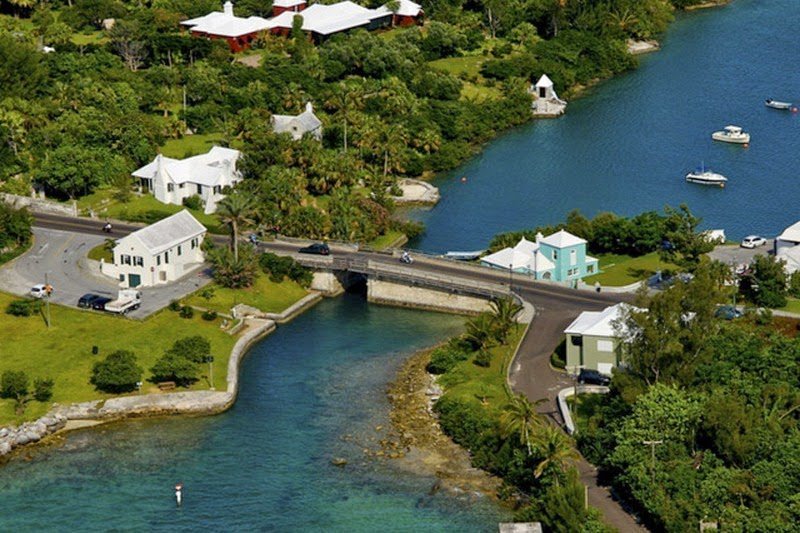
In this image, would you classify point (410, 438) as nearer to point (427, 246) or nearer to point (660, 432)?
point (660, 432)

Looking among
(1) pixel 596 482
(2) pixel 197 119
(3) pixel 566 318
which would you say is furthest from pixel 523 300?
(2) pixel 197 119

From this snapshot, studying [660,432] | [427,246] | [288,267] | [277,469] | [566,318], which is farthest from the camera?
[427,246]

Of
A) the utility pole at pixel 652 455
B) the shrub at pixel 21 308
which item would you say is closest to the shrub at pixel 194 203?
the shrub at pixel 21 308

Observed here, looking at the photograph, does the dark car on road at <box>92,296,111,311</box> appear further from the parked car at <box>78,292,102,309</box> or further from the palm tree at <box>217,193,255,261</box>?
the palm tree at <box>217,193,255,261</box>

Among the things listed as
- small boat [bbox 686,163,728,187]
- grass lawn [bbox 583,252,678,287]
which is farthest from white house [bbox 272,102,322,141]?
grass lawn [bbox 583,252,678,287]

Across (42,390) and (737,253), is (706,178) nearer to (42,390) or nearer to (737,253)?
(737,253)

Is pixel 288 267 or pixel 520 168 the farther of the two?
pixel 520 168

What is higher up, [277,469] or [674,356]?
[674,356]
